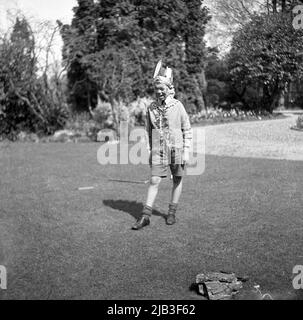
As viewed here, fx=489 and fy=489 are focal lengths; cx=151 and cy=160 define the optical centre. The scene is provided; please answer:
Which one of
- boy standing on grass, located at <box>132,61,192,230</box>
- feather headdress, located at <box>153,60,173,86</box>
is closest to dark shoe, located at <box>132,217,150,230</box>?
boy standing on grass, located at <box>132,61,192,230</box>

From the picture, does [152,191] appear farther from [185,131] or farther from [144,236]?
[185,131]

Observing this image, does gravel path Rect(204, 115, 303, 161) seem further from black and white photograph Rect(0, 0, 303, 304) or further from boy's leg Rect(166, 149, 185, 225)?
boy's leg Rect(166, 149, 185, 225)

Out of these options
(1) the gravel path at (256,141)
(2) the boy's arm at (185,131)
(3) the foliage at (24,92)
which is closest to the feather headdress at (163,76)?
(2) the boy's arm at (185,131)

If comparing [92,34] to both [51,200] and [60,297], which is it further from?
[60,297]

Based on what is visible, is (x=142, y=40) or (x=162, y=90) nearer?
(x=162, y=90)

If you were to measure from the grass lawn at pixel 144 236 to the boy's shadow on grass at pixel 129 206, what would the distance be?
16 millimetres

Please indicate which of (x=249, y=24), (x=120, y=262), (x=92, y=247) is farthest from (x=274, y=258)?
(x=249, y=24)

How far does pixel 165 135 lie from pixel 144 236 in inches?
55.1

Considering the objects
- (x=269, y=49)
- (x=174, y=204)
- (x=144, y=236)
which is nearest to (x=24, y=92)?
(x=269, y=49)

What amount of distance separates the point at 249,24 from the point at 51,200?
1673 centimetres

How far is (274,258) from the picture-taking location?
205 inches

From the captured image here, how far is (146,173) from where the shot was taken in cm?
1160

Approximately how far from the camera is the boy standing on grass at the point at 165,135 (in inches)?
259

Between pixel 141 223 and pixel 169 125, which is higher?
pixel 169 125
